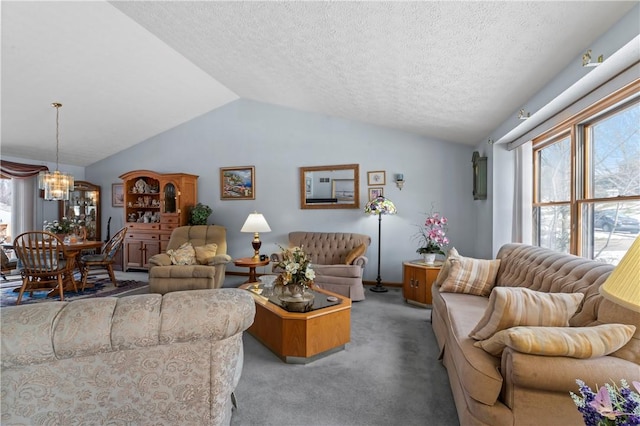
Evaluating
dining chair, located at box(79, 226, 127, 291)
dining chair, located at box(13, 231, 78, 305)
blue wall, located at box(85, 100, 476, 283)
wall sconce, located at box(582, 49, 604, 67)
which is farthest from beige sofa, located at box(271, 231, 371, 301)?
wall sconce, located at box(582, 49, 604, 67)

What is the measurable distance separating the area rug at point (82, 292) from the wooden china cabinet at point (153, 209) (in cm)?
85

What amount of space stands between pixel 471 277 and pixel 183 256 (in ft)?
12.2

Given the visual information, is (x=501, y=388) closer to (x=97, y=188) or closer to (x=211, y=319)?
(x=211, y=319)

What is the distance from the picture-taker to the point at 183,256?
14.4 ft

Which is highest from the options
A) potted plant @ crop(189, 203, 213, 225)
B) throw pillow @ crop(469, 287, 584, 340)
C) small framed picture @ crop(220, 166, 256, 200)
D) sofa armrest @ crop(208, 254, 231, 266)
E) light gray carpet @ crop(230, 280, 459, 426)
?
small framed picture @ crop(220, 166, 256, 200)

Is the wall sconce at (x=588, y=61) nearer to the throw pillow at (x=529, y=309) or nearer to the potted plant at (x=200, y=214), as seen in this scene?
the throw pillow at (x=529, y=309)

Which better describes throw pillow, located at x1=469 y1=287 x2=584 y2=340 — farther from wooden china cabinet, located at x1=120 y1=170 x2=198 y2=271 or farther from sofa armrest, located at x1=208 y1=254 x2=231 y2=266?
wooden china cabinet, located at x1=120 y1=170 x2=198 y2=271

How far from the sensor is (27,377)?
1039mm

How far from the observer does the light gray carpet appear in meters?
1.80

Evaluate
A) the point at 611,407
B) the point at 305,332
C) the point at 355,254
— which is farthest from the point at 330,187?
the point at 611,407

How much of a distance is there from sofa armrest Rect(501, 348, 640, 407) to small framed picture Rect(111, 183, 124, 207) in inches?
303

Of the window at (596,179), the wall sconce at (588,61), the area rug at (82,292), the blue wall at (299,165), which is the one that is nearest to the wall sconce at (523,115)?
the window at (596,179)

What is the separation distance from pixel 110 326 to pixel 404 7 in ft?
7.52

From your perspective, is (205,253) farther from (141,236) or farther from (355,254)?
(141,236)
